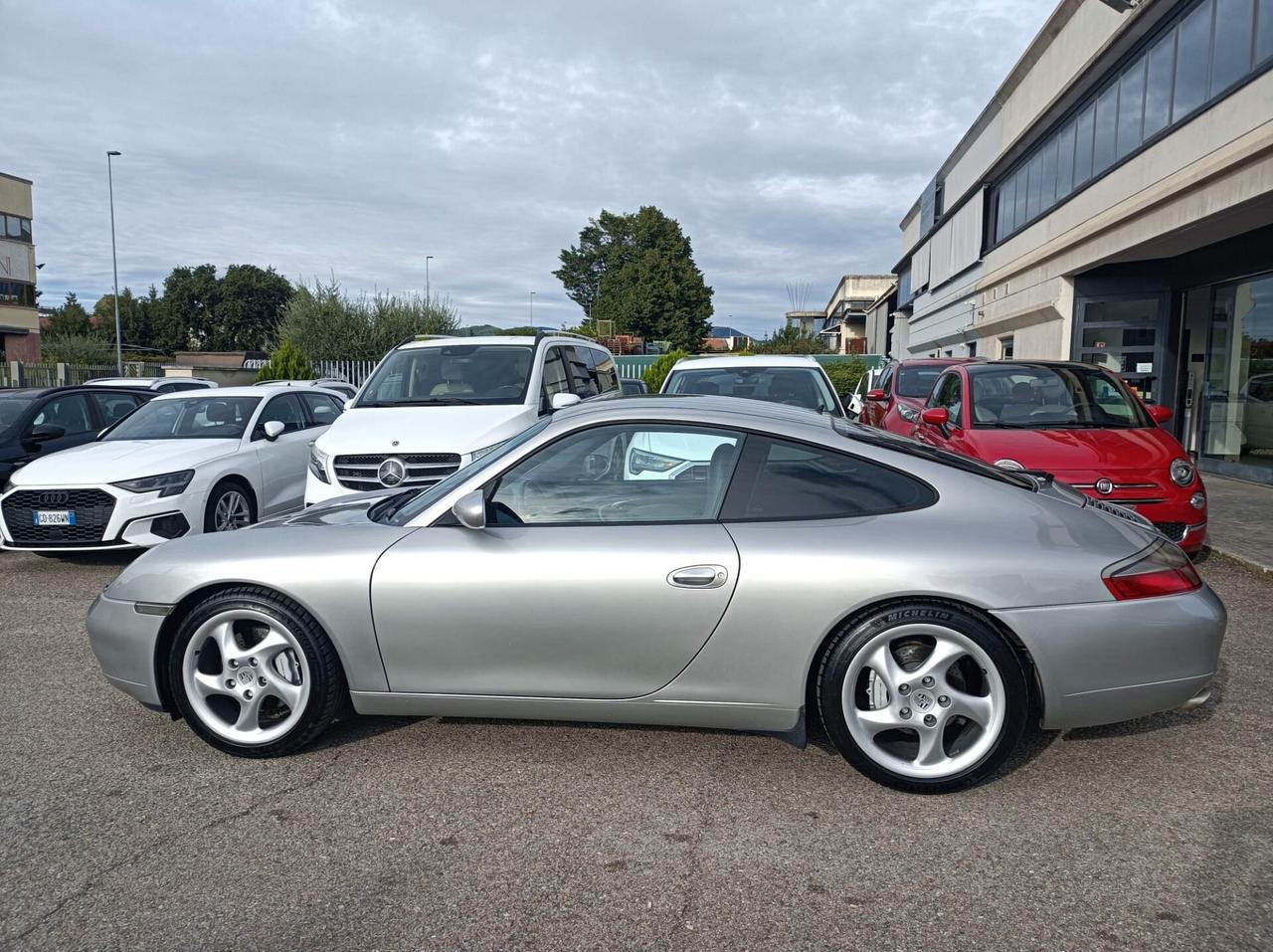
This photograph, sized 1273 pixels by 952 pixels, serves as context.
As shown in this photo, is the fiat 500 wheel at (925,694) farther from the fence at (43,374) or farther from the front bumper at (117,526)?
the fence at (43,374)

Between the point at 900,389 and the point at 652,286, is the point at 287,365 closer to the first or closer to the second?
the point at 900,389

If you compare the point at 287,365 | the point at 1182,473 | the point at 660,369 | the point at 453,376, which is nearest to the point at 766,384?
the point at 453,376

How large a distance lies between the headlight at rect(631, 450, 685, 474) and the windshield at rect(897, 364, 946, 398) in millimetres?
9796

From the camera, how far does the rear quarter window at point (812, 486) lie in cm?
339

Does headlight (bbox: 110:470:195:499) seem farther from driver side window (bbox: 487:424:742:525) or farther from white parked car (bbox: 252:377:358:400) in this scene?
driver side window (bbox: 487:424:742:525)

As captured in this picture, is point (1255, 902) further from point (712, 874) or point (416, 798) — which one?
point (416, 798)

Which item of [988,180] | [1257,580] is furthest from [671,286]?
[1257,580]

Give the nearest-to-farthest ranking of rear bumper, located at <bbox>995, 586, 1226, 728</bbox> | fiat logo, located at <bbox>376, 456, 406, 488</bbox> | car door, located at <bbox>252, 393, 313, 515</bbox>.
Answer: rear bumper, located at <bbox>995, 586, 1226, 728</bbox> < fiat logo, located at <bbox>376, 456, 406, 488</bbox> < car door, located at <bbox>252, 393, 313, 515</bbox>

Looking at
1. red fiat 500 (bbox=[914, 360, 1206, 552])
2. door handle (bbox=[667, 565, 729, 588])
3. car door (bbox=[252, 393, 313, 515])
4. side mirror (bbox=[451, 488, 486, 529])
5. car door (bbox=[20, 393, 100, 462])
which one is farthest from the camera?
car door (bbox=[20, 393, 100, 462])

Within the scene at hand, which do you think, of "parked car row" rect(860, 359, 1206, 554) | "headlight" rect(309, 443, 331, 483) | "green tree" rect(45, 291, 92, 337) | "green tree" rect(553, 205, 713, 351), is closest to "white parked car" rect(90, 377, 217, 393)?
"headlight" rect(309, 443, 331, 483)

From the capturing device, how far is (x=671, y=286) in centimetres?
6225

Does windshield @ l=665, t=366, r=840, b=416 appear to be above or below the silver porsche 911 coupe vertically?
above

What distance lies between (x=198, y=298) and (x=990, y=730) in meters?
85.3

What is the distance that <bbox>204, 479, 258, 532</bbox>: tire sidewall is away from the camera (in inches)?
299
